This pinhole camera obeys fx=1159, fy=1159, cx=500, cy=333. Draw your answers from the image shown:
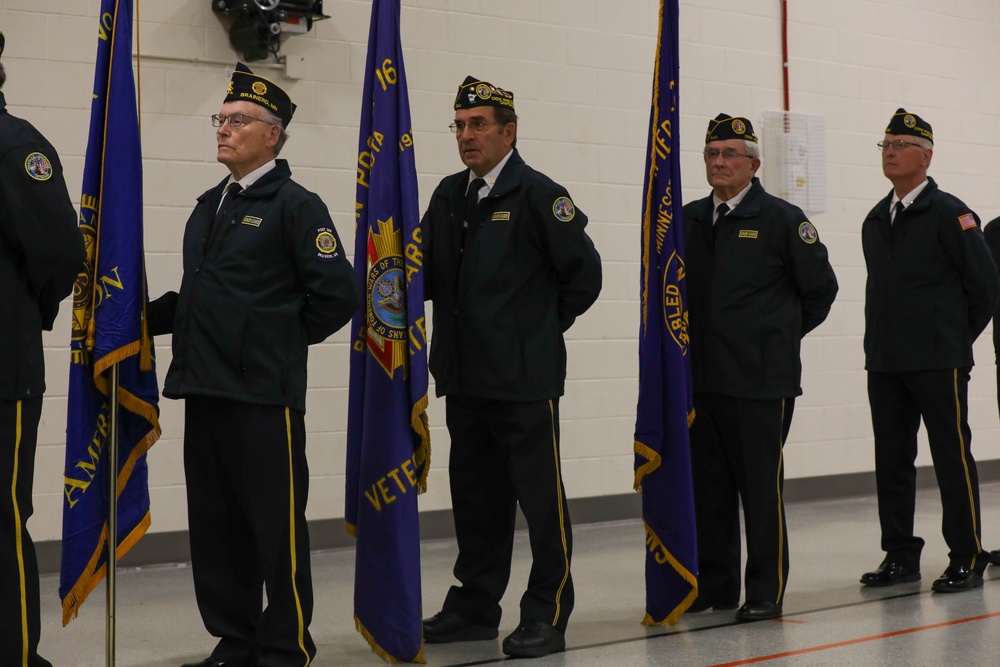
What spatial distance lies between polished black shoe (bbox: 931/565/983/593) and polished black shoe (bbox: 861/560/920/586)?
0.13m

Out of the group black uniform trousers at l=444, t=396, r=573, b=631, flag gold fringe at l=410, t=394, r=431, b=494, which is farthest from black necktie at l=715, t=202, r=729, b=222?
flag gold fringe at l=410, t=394, r=431, b=494

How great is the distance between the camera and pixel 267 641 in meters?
3.08

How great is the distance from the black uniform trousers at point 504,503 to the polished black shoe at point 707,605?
66 cm

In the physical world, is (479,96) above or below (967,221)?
above

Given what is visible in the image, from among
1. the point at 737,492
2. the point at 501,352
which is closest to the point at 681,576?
the point at 737,492

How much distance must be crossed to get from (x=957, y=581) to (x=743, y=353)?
4.09 feet

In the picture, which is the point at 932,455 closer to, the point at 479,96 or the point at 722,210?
the point at 722,210

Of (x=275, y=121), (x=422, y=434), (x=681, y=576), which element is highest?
(x=275, y=121)

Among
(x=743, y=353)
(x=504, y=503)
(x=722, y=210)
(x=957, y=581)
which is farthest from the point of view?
(x=957, y=581)

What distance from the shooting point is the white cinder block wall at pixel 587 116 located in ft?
16.6

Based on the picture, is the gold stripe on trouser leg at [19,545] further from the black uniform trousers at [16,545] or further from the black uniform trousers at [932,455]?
the black uniform trousers at [932,455]

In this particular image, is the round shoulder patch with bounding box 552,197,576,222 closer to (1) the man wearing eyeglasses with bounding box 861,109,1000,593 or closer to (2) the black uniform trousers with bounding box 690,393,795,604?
(2) the black uniform trousers with bounding box 690,393,795,604

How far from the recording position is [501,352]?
11.7ft

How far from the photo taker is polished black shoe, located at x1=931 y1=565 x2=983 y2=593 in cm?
430
